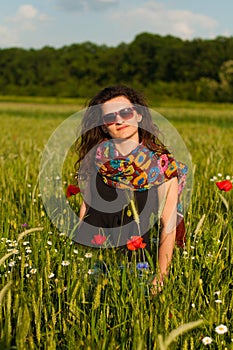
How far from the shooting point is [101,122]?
2822mm

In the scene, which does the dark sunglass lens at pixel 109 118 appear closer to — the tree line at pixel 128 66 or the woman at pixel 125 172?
the woman at pixel 125 172

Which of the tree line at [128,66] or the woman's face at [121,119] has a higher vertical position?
the tree line at [128,66]

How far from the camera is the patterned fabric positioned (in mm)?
2518

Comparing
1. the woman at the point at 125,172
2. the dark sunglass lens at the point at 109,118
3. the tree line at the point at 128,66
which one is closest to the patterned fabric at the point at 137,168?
the woman at the point at 125,172

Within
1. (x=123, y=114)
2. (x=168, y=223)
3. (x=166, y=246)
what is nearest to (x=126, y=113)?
(x=123, y=114)

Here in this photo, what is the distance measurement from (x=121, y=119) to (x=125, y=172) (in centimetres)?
28

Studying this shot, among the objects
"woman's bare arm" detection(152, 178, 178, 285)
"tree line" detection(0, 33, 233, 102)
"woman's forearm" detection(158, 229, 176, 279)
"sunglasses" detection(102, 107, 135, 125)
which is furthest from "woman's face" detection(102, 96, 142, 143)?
"tree line" detection(0, 33, 233, 102)

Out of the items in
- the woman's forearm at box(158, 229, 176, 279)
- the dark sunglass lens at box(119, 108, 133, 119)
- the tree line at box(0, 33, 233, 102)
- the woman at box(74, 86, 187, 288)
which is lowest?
the woman's forearm at box(158, 229, 176, 279)

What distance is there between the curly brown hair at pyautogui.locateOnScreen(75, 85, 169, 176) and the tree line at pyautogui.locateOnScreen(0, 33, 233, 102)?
60.1 meters

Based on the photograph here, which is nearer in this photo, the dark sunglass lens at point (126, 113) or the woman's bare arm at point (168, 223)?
the woman's bare arm at point (168, 223)

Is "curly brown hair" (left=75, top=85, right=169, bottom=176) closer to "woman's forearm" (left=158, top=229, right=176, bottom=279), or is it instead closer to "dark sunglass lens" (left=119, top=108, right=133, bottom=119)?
"dark sunglass lens" (left=119, top=108, right=133, bottom=119)

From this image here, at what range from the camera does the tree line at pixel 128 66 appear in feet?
211

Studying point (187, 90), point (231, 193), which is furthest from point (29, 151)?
point (187, 90)

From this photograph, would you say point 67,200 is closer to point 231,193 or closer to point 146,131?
point 146,131
